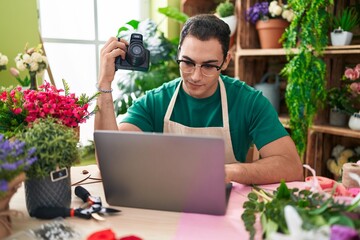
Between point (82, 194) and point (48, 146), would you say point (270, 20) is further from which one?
point (48, 146)

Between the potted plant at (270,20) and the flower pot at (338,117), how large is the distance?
0.63 meters

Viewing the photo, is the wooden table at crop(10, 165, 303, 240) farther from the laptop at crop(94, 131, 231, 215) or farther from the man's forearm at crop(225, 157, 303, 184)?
the man's forearm at crop(225, 157, 303, 184)

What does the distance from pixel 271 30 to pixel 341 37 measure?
1.74ft

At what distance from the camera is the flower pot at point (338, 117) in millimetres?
2413

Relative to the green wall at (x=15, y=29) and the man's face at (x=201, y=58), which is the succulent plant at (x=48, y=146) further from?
the green wall at (x=15, y=29)

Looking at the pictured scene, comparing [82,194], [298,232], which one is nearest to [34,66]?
[82,194]

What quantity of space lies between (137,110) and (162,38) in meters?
1.26

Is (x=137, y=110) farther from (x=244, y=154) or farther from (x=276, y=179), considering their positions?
(x=276, y=179)

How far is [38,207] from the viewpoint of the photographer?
3.01 ft

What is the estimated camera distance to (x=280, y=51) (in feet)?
8.32

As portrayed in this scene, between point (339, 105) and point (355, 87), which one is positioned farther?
point (339, 105)

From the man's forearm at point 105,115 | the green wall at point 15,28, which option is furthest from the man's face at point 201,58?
the green wall at point 15,28

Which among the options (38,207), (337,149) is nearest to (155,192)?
(38,207)

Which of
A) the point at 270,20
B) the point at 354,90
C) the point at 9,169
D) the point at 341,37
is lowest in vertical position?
the point at 354,90
